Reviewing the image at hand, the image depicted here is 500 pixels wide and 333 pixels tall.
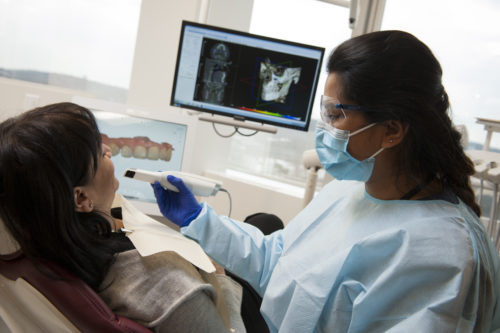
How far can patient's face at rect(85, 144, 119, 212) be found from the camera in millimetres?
987

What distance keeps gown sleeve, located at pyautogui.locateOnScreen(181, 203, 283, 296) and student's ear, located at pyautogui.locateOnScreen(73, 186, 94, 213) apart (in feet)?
1.11

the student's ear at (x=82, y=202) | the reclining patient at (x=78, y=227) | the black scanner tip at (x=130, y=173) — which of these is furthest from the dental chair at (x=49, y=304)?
the black scanner tip at (x=130, y=173)

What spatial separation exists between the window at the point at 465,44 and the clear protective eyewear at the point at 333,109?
55.4 inches

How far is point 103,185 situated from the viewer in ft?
3.34

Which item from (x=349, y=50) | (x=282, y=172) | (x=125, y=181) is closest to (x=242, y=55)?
(x=125, y=181)

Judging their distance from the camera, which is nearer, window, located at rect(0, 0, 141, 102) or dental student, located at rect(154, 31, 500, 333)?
dental student, located at rect(154, 31, 500, 333)

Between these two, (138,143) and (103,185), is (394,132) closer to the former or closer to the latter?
(103,185)

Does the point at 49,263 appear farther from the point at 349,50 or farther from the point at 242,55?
the point at 242,55

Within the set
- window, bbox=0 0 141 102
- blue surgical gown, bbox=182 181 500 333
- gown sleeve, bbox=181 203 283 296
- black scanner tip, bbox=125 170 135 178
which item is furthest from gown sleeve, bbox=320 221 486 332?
window, bbox=0 0 141 102

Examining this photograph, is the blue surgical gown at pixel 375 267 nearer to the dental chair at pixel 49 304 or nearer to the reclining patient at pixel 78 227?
the reclining patient at pixel 78 227

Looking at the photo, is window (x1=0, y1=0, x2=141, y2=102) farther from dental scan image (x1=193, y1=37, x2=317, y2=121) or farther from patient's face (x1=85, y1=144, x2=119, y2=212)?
patient's face (x1=85, y1=144, x2=119, y2=212)

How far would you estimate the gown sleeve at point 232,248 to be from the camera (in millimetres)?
1215

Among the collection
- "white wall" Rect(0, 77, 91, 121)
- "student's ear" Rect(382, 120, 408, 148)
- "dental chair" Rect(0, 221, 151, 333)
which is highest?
"student's ear" Rect(382, 120, 408, 148)

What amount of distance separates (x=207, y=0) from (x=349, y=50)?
4.82 ft
